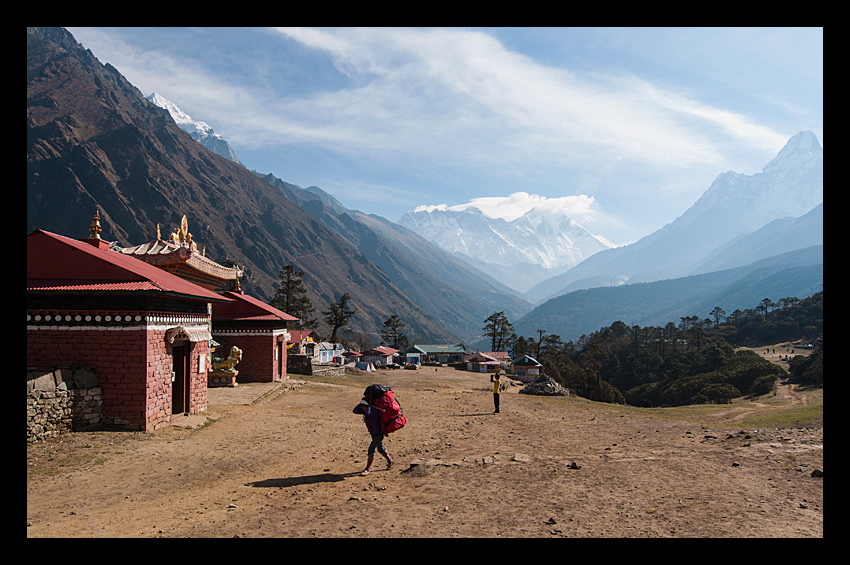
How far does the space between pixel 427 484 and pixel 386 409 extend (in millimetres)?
1829

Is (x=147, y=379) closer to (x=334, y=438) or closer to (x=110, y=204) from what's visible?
(x=334, y=438)

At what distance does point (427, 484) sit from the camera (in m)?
9.42

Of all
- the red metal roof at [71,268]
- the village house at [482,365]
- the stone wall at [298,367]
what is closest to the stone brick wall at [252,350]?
the stone wall at [298,367]

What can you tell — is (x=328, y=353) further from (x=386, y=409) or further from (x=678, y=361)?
(x=386, y=409)

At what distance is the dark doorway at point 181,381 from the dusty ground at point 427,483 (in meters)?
0.87

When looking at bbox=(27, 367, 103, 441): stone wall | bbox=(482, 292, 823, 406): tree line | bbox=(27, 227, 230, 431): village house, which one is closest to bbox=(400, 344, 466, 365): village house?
bbox=(482, 292, 823, 406): tree line

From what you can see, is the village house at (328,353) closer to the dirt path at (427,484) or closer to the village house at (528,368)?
the village house at (528,368)

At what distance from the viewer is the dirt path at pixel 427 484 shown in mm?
7172

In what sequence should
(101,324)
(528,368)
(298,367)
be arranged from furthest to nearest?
(528,368)
(298,367)
(101,324)

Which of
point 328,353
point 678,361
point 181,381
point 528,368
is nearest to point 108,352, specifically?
point 181,381

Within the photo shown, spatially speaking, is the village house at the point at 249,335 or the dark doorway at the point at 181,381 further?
the village house at the point at 249,335

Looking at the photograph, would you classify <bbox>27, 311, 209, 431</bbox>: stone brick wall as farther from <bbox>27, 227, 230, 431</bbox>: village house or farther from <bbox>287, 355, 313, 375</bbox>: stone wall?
<bbox>287, 355, 313, 375</bbox>: stone wall

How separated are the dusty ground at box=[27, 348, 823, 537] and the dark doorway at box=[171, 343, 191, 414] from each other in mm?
866

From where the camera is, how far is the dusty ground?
7180mm
